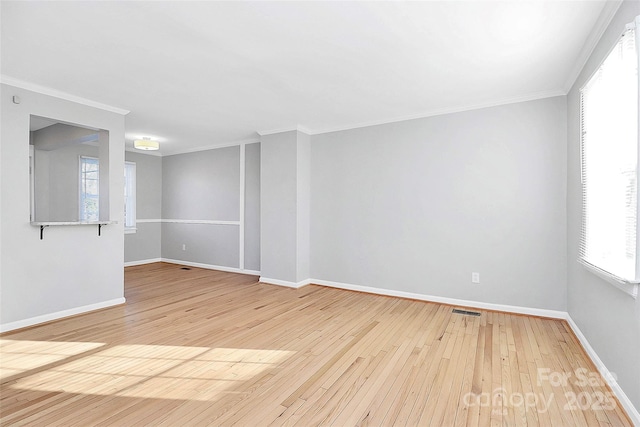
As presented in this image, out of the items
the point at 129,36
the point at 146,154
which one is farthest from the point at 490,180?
the point at 146,154

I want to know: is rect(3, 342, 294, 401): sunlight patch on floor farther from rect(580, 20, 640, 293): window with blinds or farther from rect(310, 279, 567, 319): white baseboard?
rect(580, 20, 640, 293): window with blinds

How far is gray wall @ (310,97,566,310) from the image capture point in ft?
11.4

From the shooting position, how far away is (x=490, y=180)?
3754 mm

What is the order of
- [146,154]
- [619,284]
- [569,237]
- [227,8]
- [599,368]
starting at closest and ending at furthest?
[619,284]
[227,8]
[599,368]
[569,237]
[146,154]

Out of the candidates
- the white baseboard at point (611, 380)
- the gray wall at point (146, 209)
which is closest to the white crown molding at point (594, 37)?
the white baseboard at point (611, 380)

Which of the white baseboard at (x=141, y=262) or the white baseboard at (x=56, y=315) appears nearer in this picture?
the white baseboard at (x=56, y=315)

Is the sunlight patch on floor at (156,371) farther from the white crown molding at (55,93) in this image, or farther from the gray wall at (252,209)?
the gray wall at (252,209)

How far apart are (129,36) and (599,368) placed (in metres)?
4.32

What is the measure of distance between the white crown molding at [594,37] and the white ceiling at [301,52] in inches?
0.5

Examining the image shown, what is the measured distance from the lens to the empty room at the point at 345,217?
1.97m

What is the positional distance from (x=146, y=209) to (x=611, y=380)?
7.78 meters

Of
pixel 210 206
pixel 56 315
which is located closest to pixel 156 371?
pixel 56 315

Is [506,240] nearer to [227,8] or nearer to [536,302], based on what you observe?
[536,302]

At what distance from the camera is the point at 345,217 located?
4.82 meters
